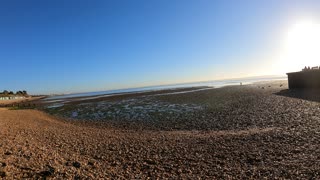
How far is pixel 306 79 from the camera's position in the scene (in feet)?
129

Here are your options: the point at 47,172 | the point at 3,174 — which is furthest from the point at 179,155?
the point at 3,174

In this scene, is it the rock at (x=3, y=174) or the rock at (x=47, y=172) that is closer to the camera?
the rock at (x=3, y=174)

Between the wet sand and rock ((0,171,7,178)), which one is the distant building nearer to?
the wet sand

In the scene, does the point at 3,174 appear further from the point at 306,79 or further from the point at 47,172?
the point at 306,79

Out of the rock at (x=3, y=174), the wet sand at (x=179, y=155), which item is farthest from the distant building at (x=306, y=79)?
the rock at (x=3, y=174)

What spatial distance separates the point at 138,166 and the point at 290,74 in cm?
4043

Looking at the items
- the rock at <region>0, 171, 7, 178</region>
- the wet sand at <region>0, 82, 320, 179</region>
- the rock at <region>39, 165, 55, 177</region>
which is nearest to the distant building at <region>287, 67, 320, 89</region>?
the wet sand at <region>0, 82, 320, 179</region>

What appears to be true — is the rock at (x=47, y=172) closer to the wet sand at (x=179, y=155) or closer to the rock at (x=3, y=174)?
the wet sand at (x=179, y=155)

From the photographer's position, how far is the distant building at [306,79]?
37375mm

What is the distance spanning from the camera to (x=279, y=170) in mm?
8242

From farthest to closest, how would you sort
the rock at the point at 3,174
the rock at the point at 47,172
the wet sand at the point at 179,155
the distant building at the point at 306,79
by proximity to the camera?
the distant building at the point at 306,79 < the wet sand at the point at 179,155 < the rock at the point at 47,172 < the rock at the point at 3,174

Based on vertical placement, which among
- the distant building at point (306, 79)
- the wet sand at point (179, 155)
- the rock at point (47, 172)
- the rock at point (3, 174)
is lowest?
the wet sand at point (179, 155)

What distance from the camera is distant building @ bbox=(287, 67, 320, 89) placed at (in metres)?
37.4

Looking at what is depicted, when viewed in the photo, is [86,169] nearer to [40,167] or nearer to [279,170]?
[40,167]
